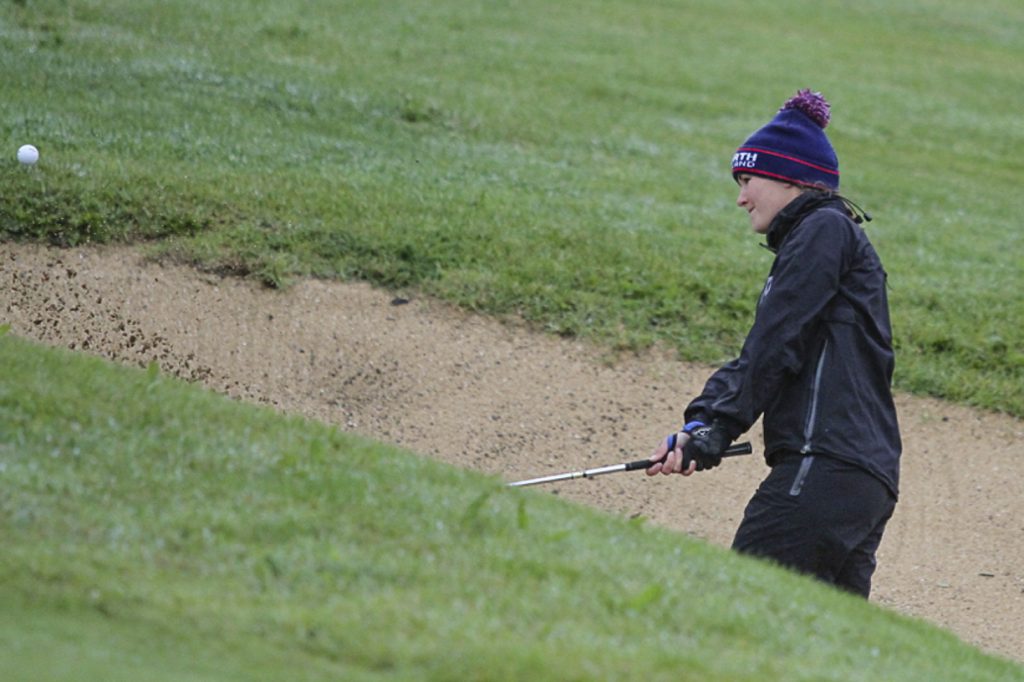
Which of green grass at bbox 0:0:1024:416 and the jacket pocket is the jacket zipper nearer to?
the jacket pocket

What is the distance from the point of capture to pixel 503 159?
13.2 metres

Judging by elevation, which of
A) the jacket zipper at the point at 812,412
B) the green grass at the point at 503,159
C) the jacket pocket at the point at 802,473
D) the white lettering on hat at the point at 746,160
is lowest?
the green grass at the point at 503,159

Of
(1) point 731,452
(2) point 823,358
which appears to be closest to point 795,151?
(2) point 823,358

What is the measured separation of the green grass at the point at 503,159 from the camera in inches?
389

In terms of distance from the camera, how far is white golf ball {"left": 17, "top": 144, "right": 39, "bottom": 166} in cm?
994

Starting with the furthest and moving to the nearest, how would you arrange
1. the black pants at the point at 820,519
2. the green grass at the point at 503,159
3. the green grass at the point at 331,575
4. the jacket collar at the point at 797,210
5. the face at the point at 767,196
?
the green grass at the point at 503,159 → the face at the point at 767,196 → the jacket collar at the point at 797,210 → the black pants at the point at 820,519 → the green grass at the point at 331,575

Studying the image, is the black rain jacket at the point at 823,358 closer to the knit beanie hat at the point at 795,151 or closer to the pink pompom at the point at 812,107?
the knit beanie hat at the point at 795,151

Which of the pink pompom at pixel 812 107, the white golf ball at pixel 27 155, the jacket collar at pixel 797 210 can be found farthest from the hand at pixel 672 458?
the white golf ball at pixel 27 155

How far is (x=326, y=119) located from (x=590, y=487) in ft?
21.7

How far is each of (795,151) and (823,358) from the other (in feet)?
A: 2.92

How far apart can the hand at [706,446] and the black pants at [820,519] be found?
0.73 ft

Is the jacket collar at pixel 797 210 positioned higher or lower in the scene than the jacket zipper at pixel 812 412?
higher

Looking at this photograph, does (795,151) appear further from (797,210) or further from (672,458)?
(672,458)

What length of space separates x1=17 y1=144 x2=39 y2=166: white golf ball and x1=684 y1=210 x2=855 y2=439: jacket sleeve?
6558mm
